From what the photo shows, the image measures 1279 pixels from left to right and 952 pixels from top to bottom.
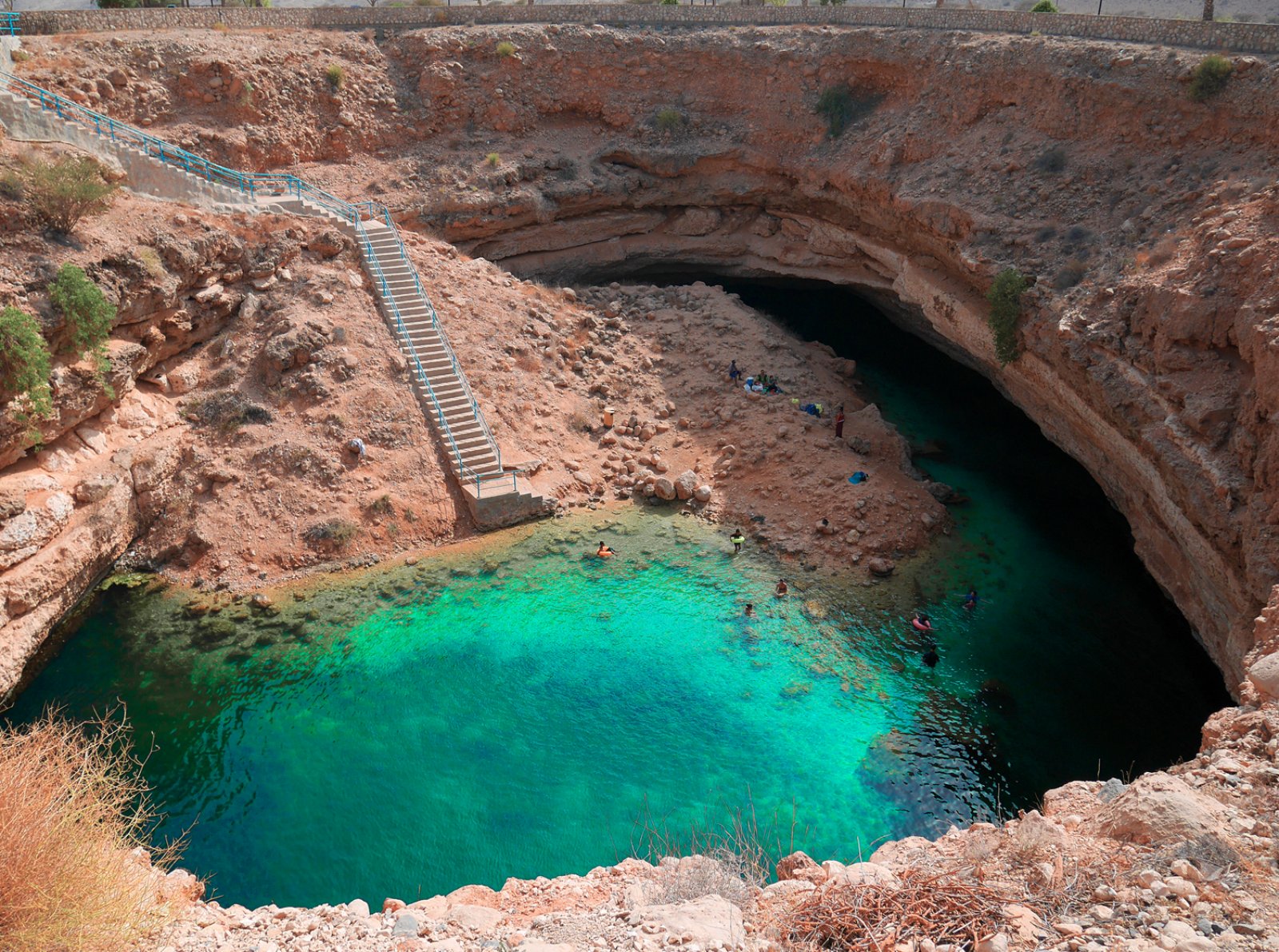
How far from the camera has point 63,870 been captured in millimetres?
9906

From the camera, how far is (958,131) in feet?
89.1

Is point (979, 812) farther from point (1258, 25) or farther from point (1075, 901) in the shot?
point (1258, 25)

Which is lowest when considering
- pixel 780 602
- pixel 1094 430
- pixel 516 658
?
pixel 516 658

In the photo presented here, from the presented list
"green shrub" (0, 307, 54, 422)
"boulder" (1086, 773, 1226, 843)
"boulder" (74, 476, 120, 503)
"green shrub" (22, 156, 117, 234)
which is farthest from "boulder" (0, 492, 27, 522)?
"boulder" (1086, 773, 1226, 843)

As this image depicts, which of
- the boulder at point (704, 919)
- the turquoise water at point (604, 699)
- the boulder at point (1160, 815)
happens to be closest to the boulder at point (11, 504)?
the turquoise water at point (604, 699)

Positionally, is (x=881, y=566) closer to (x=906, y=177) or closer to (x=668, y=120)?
(x=906, y=177)

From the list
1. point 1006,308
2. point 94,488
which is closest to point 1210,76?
point 1006,308

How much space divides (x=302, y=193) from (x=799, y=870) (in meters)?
24.4

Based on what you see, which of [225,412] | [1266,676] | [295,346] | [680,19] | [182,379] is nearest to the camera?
Answer: [1266,676]

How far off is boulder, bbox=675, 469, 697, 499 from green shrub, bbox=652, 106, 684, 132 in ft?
48.4

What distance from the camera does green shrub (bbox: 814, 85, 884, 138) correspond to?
3058 centimetres

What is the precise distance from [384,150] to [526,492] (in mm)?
14665

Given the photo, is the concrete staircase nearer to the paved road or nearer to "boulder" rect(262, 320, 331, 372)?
"boulder" rect(262, 320, 331, 372)

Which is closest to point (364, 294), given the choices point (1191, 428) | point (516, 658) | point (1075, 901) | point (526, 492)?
point (526, 492)
